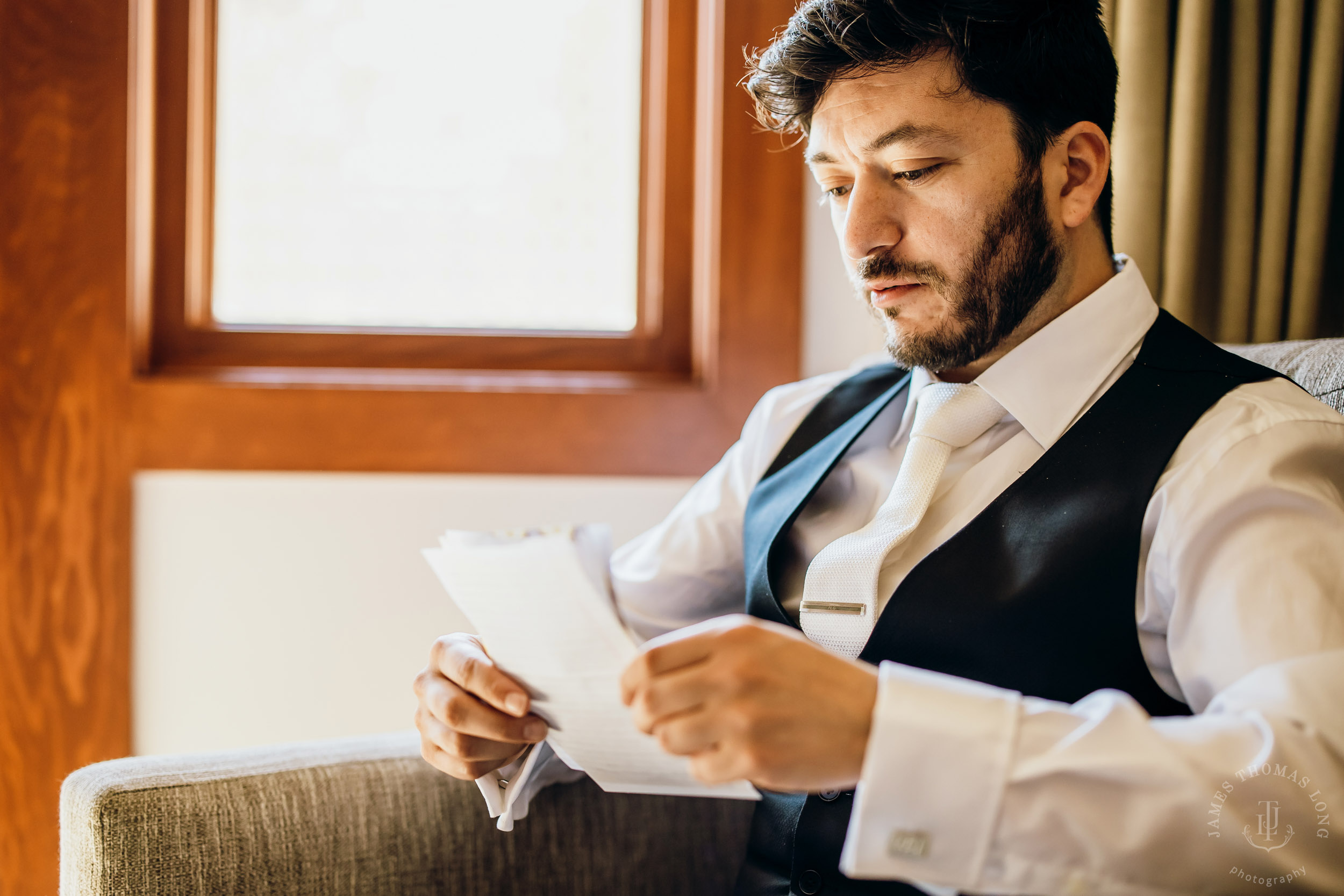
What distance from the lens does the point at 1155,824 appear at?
0.58m

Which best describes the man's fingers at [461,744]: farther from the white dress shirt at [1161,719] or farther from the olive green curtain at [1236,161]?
the olive green curtain at [1236,161]

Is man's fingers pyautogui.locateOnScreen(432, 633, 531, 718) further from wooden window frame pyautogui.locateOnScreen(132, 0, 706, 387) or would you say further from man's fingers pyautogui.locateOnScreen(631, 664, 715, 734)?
wooden window frame pyautogui.locateOnScreen(132, 0, 706, 387)

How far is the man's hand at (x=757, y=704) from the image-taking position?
587 millimetres

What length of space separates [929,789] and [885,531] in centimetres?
33

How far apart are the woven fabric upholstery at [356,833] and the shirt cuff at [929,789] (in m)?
0.50

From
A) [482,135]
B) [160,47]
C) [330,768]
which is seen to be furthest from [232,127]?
[330,768]

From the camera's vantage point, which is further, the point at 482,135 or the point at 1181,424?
the point at 482,135

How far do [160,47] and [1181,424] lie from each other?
1.54 meters

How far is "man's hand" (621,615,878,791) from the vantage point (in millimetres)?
587

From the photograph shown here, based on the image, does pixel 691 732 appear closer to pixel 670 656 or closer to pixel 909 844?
pixel 670 656

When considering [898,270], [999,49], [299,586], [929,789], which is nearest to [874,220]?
[898,270]

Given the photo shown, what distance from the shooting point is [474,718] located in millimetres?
835

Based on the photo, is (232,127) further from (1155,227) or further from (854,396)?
(1155,227)

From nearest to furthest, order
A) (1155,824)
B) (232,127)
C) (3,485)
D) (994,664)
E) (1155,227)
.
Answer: (1155,824) → (994,664) → (1155,227) → (3,485) → (232,127)
